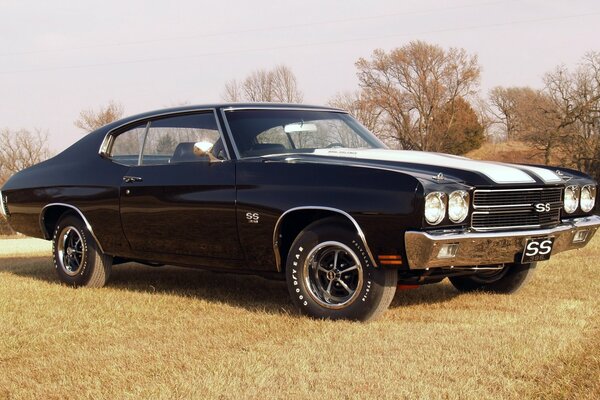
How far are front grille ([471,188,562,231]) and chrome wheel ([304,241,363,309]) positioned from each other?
2.85ft

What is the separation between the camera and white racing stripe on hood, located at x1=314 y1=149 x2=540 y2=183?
535cm

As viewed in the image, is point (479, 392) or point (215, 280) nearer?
point (479, 392)

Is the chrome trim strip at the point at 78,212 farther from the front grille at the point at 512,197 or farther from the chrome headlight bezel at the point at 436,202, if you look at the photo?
the front grille at the point at 512,197

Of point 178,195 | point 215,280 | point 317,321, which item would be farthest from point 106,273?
point 317,321

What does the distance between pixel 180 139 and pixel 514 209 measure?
277 centimetres

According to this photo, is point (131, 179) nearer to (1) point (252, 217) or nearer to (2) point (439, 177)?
(1) point (252, 217)

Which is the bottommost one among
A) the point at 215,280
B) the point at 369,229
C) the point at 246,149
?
the point at 215,280

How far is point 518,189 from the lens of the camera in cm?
538

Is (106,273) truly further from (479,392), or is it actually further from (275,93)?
(275,93)

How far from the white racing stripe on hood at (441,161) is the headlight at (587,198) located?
0.57 metres

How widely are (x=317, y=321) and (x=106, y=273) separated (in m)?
2.78

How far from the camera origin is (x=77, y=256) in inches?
296

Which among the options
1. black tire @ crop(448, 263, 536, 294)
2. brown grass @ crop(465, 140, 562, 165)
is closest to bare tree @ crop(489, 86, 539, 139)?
brown grass @ crop(465, 140, 562, 165)

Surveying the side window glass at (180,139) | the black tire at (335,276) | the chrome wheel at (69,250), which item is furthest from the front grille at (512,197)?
the chrome wheel at (69,250)
